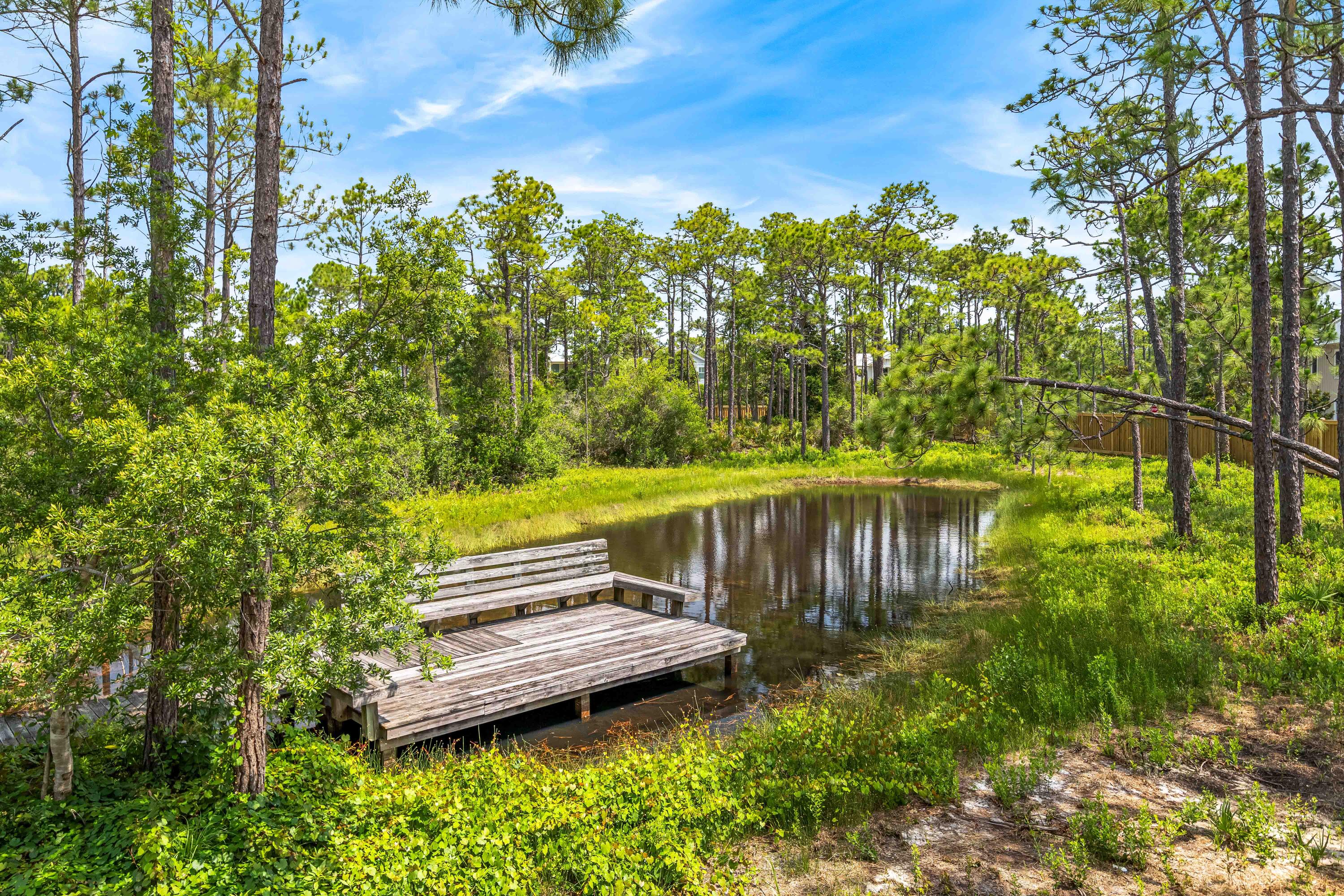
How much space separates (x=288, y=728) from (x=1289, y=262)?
12.0m

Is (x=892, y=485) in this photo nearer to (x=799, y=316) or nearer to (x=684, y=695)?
(x=799, y=316)

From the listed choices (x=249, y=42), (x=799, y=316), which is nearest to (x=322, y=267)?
(x=249, y=42)

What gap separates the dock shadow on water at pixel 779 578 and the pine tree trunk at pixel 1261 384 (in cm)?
424

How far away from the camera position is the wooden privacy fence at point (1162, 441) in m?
21.2

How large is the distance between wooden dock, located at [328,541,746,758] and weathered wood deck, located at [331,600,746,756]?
13 millimetres

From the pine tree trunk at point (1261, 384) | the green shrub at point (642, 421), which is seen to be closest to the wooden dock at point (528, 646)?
the pine tree trunk at point (1261, 384)

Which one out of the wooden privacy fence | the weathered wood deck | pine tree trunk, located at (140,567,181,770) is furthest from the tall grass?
the wooden privacy fence

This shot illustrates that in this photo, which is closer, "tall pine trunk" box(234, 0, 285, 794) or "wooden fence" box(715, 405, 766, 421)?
"tall pine trunk" box(234, 0, 285, 794)

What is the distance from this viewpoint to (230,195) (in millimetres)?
13242

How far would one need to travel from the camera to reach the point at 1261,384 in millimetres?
7984

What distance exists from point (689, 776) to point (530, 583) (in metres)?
5.74

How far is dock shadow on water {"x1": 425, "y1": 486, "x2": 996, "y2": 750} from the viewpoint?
7.79m

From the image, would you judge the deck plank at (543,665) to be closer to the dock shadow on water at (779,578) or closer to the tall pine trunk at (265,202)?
the dock shadow on water at (779,578)

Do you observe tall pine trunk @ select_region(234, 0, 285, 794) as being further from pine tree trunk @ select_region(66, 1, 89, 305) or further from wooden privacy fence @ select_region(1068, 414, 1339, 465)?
wooden privacy fence @ select_region(1068, 414, 1339, 465)
